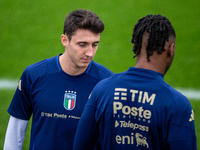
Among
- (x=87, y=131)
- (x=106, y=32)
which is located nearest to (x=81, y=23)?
(x=87, y=131)

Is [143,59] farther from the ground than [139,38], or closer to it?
closer to it

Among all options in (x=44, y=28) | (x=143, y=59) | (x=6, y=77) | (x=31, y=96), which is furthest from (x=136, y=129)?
(x=44, y=28)

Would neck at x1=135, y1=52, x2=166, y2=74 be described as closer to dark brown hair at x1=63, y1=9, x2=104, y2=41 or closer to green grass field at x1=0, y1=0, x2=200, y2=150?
dark brown hair at x1=63, y1=9, x2=104, y2=41

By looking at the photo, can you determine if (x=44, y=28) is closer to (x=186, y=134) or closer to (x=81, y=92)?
(x=81, y=92)

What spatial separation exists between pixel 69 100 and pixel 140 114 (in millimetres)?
915

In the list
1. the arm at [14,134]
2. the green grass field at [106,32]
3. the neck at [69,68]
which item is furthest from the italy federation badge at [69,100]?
the green grass field at [106,32]

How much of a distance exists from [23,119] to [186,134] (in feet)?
5.04

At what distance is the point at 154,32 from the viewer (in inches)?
84.7

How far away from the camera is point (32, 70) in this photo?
2848mm

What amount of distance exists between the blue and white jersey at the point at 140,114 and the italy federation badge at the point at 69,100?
0.56 m

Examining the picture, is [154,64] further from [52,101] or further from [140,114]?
[52,101]

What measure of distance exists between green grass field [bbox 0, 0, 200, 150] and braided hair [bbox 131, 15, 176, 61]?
540 cm

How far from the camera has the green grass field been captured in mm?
8047

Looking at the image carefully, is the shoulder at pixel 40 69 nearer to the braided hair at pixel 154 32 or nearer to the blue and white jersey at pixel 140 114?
the blue and white jersey at pixel 140 114
